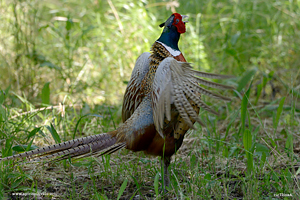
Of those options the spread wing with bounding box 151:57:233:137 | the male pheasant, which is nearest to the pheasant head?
the male pheasant

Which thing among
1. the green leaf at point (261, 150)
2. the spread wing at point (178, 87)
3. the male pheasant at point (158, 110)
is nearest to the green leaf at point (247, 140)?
the green leaf at point (261, 150)

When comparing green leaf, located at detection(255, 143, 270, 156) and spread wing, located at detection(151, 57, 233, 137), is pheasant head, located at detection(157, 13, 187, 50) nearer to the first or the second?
spread wing, located at detection(151, 57, 233, 137)

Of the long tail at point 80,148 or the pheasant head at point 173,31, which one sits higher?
the pheasant head at point 173,31

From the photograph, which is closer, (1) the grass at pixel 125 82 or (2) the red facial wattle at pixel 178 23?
(1) the grass at pixel 125 82

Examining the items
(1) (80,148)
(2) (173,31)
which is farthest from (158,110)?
(2) (173,31)

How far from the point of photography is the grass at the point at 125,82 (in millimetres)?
2701

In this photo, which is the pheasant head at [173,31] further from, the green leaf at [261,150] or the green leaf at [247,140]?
the green leaf at [261,150]

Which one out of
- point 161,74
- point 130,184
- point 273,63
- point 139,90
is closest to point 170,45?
point 139,90

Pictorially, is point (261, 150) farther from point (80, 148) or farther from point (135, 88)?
point (80, 148)

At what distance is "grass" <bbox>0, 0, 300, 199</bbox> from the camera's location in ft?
8.86

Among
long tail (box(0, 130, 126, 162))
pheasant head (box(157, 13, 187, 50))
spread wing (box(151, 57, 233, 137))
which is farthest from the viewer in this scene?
pheasant head (box(157, 13, 187, 50))

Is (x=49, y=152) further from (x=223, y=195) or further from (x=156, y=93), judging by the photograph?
(x=223, y=195)

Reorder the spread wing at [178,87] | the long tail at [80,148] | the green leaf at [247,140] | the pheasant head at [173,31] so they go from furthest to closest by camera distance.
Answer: the pheasant head at [173,31]
the green leaf at [247,140]
the long tail at [80,148]
the spread wing at [178,87]

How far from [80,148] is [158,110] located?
0.65 m
